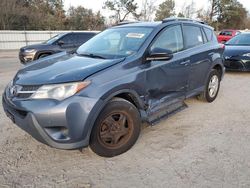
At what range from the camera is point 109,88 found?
3076 mm

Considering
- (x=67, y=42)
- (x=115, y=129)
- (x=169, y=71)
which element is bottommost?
(x=115, y=129)

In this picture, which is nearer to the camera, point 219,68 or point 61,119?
point 61,119

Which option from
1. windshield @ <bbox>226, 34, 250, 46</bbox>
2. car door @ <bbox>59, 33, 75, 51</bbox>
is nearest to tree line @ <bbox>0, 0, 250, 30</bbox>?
car door @ <bbox>59, 33, 75, 51</bbox>

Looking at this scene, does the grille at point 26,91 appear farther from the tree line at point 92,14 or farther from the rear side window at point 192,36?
the tree line at point 92,14

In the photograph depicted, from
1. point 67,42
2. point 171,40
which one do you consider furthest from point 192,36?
point 67,42

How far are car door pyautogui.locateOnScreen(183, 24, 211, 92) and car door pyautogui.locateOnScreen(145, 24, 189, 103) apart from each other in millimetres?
197

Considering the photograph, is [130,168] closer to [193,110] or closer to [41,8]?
[193,110]

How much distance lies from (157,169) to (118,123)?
74 centimetres

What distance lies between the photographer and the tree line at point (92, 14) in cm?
2752

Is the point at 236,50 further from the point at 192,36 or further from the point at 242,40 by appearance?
the point at 192,36

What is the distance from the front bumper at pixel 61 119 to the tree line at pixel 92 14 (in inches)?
1063

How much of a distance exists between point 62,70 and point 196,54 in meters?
2.61

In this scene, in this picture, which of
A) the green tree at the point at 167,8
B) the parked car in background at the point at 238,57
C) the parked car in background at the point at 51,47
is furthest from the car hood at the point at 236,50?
the green tree at the point at 167,8

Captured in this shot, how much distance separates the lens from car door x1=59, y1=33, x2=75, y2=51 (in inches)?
424
